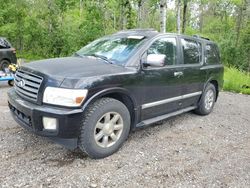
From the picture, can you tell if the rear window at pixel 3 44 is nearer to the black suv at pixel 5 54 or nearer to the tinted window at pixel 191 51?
the black suv at pixel 5 54

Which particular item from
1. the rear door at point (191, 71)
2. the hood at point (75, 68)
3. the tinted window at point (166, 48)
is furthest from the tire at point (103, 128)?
the rear door at point (191, 71)

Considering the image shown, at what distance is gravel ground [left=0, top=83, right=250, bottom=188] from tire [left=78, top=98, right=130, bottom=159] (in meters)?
0.16

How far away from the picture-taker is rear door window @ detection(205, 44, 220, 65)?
19.0ft

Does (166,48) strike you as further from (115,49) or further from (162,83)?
(115,49)

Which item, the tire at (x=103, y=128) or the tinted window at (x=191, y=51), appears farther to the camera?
the tinted window at (x=191, y=51)

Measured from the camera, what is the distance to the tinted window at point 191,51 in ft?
16.6

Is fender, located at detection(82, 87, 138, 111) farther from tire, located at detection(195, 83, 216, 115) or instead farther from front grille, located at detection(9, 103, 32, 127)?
tire, located at detection(195, 83, 216, 115)

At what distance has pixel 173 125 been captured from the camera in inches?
205

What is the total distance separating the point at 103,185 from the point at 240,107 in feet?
16.6

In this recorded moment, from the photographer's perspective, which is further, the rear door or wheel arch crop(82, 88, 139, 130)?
the rear door

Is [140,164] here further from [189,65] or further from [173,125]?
[189,65]

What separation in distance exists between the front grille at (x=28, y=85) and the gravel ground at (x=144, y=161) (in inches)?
32.5

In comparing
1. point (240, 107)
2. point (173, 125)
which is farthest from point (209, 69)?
point (240, 107)

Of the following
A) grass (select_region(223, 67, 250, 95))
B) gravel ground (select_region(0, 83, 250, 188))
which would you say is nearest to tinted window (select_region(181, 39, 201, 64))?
gravel ground (select_region(0, 83, 250, 188))
